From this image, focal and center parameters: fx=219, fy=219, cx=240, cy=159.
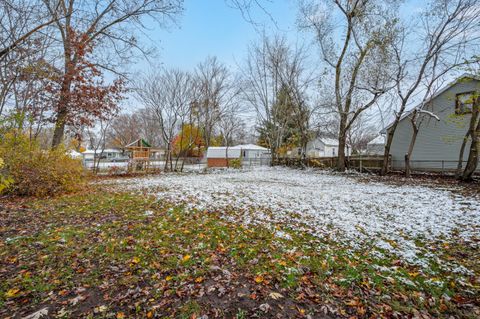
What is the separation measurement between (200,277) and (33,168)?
7.28 meters

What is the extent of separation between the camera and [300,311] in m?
2.26

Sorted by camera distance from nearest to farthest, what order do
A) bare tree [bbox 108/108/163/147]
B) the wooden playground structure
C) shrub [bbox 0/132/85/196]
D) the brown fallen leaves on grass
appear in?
the brown fallen leaves on grass → shrub [bbox 0/132/85/196] → the wooden playground structure → bare tree [bbox 108/108/163/147]

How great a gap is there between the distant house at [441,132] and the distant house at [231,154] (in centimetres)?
1504

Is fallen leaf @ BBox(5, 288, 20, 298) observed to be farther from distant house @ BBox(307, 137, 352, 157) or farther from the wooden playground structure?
distant house @ BBox(307, 137, 352, 157)

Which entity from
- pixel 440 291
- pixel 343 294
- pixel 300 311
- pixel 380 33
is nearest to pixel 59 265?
pixel 300 311

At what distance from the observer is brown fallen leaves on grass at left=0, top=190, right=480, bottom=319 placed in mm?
2291

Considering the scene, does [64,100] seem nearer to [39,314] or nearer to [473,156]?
[39,314]

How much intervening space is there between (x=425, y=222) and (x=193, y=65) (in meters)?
20.0

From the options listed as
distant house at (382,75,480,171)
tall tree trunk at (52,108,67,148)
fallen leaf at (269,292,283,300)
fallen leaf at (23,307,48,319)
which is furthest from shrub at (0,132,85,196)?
distant house at (382,75,480,171)

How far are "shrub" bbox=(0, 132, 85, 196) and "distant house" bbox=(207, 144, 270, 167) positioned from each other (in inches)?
735

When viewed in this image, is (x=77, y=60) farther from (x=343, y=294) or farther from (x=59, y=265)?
(x=343, y=294)

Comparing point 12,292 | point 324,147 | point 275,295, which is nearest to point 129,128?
point 324,147

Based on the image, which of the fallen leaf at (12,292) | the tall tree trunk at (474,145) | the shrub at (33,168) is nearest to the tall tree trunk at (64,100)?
the shrub at (33,168)

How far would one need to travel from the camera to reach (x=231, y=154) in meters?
28.1
